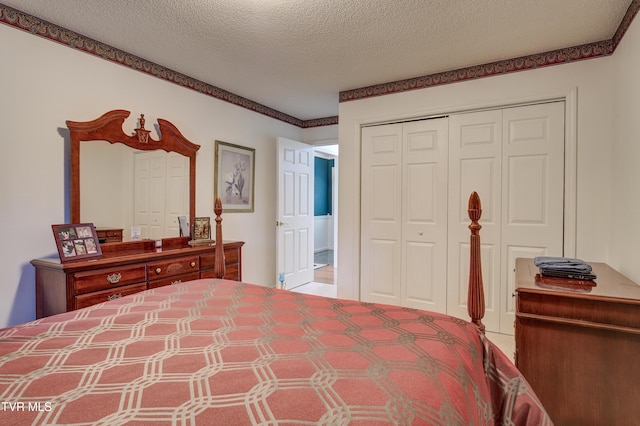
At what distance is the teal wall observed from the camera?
8.09 metres

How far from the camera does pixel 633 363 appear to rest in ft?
5.11

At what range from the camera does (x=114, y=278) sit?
241 centimetres

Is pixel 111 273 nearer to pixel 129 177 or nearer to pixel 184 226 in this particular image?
pixel 129 177

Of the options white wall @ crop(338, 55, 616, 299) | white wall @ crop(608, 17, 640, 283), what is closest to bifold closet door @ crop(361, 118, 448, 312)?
white wall @ crop(338, 55, 616, 299)

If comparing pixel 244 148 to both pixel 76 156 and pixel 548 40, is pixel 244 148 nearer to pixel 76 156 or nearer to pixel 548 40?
pixel 76 156

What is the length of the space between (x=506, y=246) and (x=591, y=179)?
2.85 ft

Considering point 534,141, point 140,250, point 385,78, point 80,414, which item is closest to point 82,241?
point 140,250

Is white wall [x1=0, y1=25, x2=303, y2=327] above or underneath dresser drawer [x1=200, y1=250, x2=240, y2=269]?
above

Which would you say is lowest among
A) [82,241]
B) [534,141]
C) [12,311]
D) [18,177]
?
[12,311]

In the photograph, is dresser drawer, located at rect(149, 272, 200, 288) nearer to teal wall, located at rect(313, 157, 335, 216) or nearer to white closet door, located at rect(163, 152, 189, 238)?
white closet door, located at rect(163, 152, 189, 238)

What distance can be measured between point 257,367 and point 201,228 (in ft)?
9.02

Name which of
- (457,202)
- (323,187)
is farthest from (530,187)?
(323,187)

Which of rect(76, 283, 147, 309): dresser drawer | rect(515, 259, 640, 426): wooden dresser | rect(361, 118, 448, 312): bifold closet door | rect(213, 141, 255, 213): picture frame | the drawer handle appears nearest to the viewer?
rect(515, 259, 640, 426): wooden dresser

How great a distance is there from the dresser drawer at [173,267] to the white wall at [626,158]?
3.28 metres
